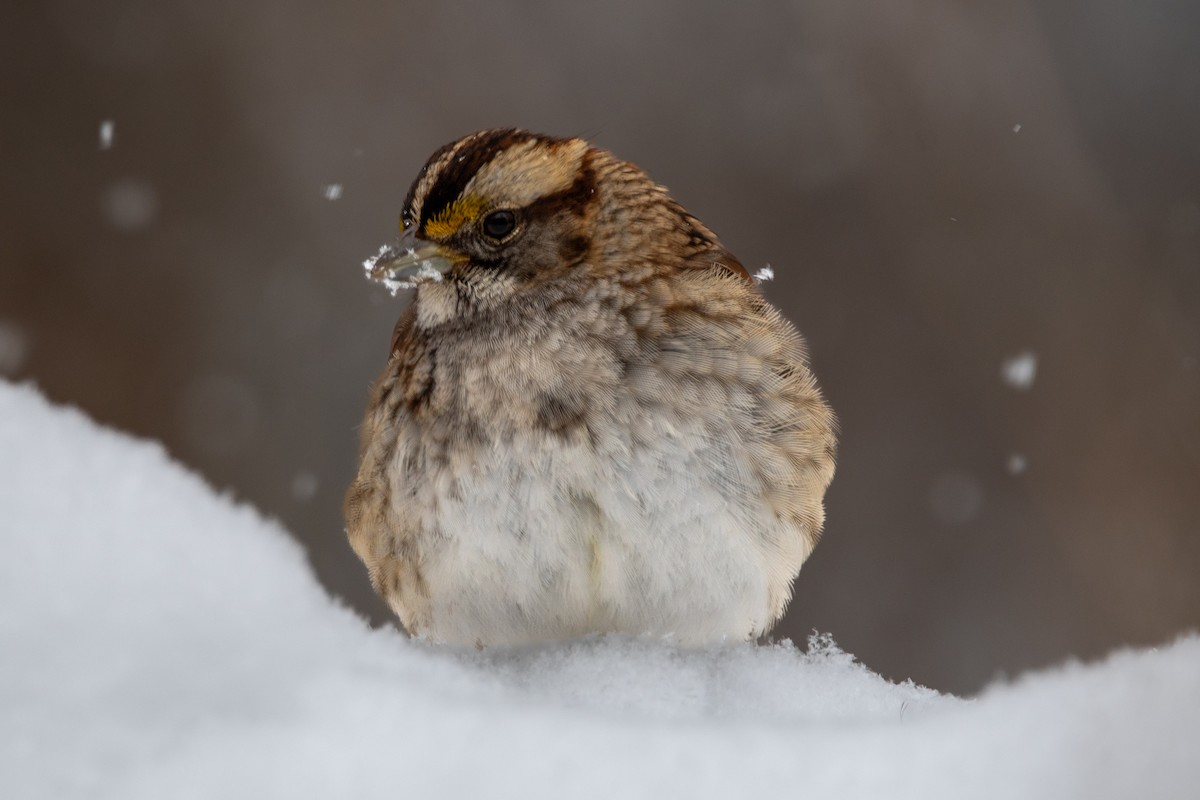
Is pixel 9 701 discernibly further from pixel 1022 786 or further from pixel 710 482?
pixel 710 482

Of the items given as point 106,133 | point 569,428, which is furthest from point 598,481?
point 106,133

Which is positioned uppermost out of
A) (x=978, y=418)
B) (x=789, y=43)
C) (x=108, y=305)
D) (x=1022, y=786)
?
(x=789, y=43)

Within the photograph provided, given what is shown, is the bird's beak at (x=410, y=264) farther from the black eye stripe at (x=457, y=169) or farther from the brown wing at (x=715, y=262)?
the brown wing at (x=715, y=262)

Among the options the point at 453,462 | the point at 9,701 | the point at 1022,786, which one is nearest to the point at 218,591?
the point at 9,701

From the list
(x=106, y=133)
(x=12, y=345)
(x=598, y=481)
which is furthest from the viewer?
(x=106, y=133)

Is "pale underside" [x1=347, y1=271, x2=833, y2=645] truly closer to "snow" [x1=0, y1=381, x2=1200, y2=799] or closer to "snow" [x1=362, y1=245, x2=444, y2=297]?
"snow" [x1=362, y1=245, x2=444, y2=297]

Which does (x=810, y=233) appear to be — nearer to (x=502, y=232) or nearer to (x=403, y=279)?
(x=502, y=232)

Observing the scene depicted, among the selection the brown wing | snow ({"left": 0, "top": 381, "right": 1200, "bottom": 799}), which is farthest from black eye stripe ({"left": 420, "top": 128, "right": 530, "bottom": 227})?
snow ({"left": 0, "top": 381, "right": 1200, "bottom": 799})
